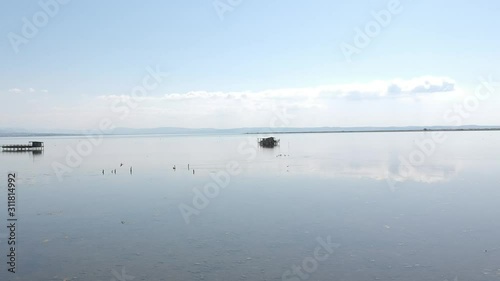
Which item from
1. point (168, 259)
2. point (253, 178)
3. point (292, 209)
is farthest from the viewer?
point (253, 178)

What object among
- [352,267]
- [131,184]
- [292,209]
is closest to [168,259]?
[352,267]

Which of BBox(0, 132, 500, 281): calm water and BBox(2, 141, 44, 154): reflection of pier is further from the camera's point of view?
BBox(2, 141, 44, 154): reflection of pier

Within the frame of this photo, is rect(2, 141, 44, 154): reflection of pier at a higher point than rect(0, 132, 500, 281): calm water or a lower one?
higher

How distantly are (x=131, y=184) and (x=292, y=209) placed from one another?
87.1 ft

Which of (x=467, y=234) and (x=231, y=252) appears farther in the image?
(x=467, y=234)

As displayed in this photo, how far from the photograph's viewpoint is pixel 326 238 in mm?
24406

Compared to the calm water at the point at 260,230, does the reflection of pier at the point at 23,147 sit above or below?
above

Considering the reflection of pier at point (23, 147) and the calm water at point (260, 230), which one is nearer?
the calm water at point (260, 230)

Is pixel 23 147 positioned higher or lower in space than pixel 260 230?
higher

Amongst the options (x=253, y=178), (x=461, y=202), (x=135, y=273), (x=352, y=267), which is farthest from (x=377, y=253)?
(x=253, y=178)

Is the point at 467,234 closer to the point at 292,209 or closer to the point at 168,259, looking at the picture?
the point at 292,209

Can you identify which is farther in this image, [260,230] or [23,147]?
[23,147]

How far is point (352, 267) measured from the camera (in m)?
19.6

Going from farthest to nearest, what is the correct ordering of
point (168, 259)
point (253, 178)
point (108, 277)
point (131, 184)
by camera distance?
point (253, 178) < point (131, 184) < point (168, 259) < point (108, 277)
